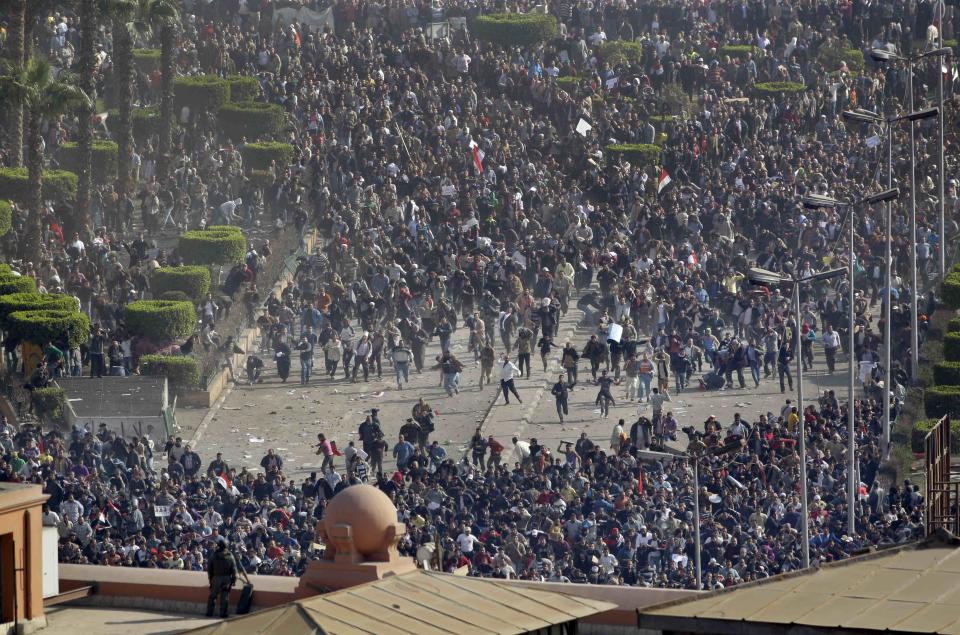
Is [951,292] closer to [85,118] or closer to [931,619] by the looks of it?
[85,118]

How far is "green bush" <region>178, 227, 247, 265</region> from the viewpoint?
169ft

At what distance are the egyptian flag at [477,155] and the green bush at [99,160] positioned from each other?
9201 millimetres

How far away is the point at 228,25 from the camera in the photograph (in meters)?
68.6

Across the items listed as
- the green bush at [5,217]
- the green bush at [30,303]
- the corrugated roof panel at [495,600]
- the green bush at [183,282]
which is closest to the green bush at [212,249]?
the green bush at [183,282]

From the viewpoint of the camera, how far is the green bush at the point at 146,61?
64562mm

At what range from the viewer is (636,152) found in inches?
2306

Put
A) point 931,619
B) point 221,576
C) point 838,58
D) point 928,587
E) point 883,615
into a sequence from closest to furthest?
point 931,619 → point 883,615 → point 928,587 → point 221,576 → point 838,58

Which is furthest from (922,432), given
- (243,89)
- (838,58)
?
(838,58)

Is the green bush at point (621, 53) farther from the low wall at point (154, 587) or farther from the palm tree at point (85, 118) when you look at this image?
the low wall at point (154, 587)

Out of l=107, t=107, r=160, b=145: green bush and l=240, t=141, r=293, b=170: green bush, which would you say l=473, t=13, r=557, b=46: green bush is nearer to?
l=240, t=141, r=293, b=170: green bush

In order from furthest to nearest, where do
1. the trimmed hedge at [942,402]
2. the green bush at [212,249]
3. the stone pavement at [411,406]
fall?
the green bush at [212,249] < the stone pavement at [411,406] < the trimmed hedge at [942,402]

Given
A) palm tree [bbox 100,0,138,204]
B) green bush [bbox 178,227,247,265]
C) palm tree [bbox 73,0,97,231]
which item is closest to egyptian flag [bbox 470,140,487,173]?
green bush [bbox 178,227,247,265]

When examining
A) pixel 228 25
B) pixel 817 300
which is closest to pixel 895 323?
pixel 817 300

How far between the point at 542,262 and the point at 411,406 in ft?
21.8
